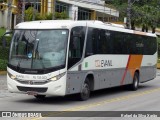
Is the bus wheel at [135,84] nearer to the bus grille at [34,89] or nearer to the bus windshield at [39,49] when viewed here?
the bus windshield at [39,49]

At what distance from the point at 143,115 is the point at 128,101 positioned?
3.81 m

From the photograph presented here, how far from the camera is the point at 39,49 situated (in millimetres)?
15438

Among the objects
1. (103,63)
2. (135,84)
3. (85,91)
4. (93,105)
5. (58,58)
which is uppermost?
(58,58)

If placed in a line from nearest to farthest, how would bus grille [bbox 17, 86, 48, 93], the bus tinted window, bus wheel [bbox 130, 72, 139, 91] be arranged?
bus grille [bbox 17, 86, 48, 93]
the bus tinted window
bus wheel [bbox 130, 72, 139, 91]

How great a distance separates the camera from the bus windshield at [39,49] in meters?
15.2

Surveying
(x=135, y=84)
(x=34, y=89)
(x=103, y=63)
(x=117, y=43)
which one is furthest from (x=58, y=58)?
(x=135, y=84)

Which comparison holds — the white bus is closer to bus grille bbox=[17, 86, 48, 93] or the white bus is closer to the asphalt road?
bus grille bbox=[17, 86, 48, 93]

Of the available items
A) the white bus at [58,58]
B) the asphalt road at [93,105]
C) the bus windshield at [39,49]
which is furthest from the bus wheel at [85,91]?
the bus windshield at [39,49]

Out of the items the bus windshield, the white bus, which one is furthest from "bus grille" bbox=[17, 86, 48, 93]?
the bus windshield

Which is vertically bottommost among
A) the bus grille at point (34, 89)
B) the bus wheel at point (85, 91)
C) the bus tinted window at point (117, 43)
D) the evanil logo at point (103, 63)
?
the bus wheel at point (85, 91)

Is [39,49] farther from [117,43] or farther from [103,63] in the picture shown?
[117,43]

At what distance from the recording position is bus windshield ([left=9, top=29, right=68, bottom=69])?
1525 centimetres

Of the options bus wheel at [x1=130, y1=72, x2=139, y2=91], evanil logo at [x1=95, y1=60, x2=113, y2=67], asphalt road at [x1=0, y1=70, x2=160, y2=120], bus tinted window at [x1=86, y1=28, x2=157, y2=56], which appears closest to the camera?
asphalt road at [x1=0, y1=70, x2=160, y2=120]

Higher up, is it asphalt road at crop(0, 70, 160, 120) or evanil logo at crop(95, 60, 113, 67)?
evanil logo at crop(95, 60, 113, 67)
